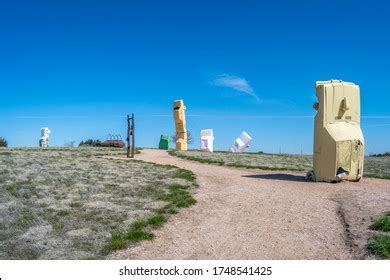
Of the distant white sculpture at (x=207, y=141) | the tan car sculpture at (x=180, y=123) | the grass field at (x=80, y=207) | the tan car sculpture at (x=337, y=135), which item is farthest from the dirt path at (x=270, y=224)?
the distant white sculpture at (x=207, y=141)

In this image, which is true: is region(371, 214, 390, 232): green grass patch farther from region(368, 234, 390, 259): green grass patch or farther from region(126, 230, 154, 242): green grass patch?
region(126, 230, 154, 242): green grass patch

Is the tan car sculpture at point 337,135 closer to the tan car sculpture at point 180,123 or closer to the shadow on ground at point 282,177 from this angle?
the shadow on ground at point 282,177

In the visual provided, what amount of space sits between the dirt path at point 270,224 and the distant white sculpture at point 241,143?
27.1 metres

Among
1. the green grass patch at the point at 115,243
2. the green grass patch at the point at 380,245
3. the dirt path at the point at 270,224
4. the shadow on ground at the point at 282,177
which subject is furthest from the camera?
the shadow on ground at the point at 282,177

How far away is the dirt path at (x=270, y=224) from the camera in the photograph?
345 inches

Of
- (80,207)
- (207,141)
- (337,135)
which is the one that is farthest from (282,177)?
(207,141)

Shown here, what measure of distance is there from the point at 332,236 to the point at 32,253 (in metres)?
6.30

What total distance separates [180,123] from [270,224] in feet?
102

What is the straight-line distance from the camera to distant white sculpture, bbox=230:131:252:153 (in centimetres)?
4390

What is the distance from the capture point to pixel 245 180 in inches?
730

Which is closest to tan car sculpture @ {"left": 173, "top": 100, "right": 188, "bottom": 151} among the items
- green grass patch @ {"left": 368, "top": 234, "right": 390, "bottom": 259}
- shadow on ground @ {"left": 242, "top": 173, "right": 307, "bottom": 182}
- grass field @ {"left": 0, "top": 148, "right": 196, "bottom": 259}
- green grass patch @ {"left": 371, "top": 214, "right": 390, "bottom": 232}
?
shadow on ground @ {"left": 242, "top": 173, "right": 307, "bottom": 182}

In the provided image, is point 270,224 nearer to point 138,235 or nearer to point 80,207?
point 138,235

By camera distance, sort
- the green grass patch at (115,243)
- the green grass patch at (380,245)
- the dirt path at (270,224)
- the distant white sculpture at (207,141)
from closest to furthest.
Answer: the green grass patch at (380,245), the green grass patch at (115,243), the dirt path at (270,224), the distant white sculpture at (207,141)
